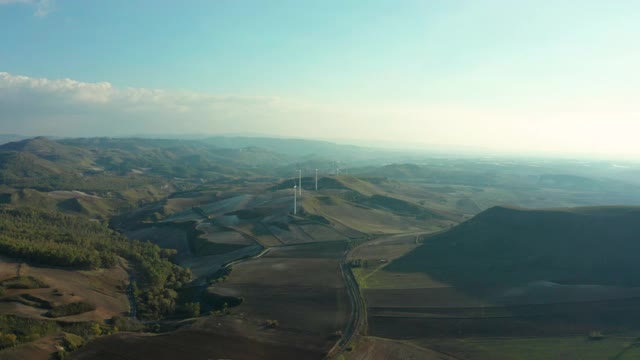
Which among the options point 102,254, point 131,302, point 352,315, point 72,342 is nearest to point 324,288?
point 352,315

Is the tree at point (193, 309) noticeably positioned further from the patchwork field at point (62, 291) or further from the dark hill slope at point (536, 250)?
the dark hill slope at point (536, 250)

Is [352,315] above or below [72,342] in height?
below

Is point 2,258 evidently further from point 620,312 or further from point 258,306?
point 620,312

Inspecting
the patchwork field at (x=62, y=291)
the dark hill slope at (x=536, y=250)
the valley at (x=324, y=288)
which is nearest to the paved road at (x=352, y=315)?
the valley at (x=324, y=288)

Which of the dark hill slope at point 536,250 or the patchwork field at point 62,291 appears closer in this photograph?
the patchwork field at point 62,291

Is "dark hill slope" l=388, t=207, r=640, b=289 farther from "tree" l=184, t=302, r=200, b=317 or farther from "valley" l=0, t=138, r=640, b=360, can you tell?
"tree" l=184, t=302, r=200, b=317

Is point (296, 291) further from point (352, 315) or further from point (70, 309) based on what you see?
A: point (70, 309)
